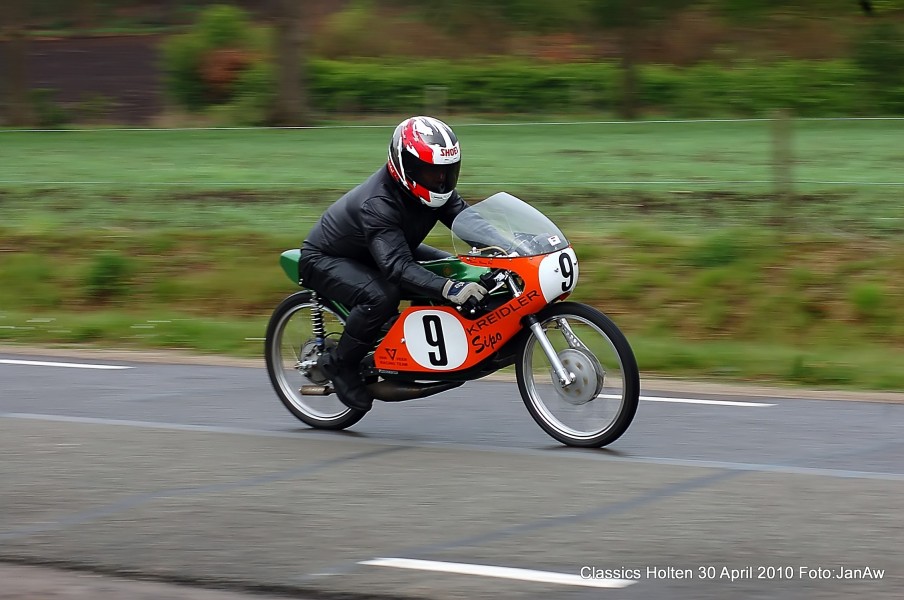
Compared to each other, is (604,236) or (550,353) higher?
(550,353)

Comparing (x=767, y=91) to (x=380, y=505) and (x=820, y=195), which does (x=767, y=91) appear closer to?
(x=820, y=195)

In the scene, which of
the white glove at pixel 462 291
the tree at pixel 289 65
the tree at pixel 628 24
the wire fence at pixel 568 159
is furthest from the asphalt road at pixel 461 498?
the tree at pixel 628 24

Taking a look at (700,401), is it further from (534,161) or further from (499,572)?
(534,161)

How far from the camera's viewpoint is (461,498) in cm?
684

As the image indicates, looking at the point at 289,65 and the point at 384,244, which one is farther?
Answer: the point at 289,65

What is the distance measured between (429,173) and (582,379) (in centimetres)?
134

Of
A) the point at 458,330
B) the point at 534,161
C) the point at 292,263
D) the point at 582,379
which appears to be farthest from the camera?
the point at 534,161

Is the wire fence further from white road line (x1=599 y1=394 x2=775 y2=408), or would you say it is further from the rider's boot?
the rider's boot

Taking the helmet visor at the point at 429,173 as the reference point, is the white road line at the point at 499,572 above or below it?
below

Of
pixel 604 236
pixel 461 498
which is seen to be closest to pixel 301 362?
pixel 461 498

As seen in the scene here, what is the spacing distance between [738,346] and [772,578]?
280 inches

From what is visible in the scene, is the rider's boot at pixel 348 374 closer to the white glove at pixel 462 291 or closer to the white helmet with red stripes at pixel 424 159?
the white glove at pixel 462 291

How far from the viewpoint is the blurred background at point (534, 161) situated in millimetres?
13336

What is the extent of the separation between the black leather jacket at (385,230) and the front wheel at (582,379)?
2.08 feet
